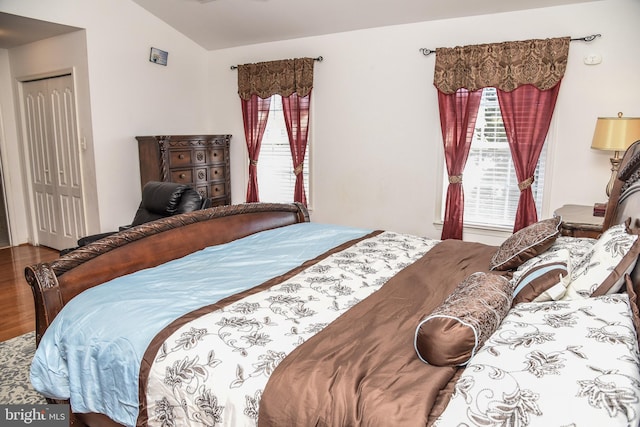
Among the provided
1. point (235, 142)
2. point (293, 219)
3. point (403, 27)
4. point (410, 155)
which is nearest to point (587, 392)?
point (293, 219)

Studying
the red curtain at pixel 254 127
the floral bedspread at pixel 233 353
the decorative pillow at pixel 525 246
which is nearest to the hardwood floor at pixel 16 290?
the floral bedspread at pixel 233 353

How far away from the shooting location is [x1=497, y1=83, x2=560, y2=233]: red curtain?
12.4ft

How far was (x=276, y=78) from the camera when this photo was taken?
5090mm

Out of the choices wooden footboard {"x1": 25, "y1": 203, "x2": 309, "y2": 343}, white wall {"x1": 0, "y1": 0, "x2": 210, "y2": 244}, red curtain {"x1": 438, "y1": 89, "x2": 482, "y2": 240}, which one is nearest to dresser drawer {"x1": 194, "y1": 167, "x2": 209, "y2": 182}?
white wall {"x1": 0, "y1": 0, "x2": 210, "y2": 244}

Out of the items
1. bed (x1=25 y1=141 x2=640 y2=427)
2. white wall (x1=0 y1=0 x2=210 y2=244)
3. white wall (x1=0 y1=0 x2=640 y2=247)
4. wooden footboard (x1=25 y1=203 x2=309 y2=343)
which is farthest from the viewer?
white wall (x1=0 y1=0 x2=210 y2=244)

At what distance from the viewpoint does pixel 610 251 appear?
1.59m

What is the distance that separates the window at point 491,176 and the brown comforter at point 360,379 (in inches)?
112

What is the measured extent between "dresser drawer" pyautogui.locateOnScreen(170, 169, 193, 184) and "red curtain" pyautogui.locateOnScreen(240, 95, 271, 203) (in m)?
0.80

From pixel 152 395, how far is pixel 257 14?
4144 millimetres

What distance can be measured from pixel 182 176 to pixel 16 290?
1894 mm

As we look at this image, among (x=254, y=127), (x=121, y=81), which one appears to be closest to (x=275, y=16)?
(x=254, y=127)

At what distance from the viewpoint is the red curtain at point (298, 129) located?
198 inches

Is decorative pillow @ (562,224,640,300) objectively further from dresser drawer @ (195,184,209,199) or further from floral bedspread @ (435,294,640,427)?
dresser drawer @ (195,184,209,199)

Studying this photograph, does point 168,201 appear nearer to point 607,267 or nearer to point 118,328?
point 118,328
